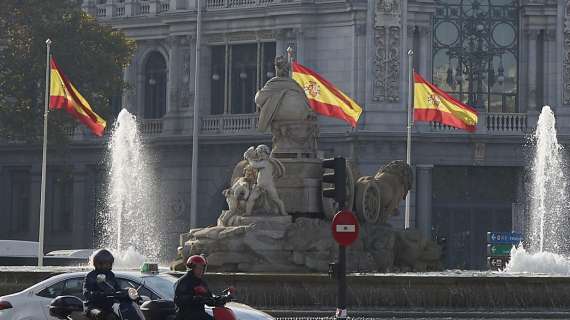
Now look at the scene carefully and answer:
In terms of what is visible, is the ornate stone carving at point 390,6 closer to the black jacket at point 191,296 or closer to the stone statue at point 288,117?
the stone statue at point 288,117

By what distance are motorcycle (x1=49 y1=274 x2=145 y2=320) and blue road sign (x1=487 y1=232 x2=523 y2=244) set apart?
45.5 metres

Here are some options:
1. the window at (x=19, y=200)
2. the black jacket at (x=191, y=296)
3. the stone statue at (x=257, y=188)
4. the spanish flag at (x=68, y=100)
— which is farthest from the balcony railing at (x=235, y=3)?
the black jacket at (x=191, y=296)

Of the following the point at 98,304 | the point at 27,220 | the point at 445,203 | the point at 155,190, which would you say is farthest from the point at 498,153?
the point at 98,304

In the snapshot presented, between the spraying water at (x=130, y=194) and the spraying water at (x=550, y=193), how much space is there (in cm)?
1519

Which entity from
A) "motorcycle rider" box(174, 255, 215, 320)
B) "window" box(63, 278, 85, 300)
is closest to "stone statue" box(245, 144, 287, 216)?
"window" box(63, 278, 85, 300)

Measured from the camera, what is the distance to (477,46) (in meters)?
75.1

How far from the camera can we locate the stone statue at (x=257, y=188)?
40.3m

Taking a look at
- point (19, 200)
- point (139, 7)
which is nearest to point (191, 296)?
point (139, 7)

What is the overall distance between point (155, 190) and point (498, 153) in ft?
49.0

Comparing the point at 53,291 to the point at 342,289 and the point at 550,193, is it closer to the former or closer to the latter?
the point at 342,289

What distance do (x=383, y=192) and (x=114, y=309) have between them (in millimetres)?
19644

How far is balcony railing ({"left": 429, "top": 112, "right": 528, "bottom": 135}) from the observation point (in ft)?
239

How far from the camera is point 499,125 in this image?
7325cm

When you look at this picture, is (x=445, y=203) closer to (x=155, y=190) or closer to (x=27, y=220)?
(x=155, y=190)
